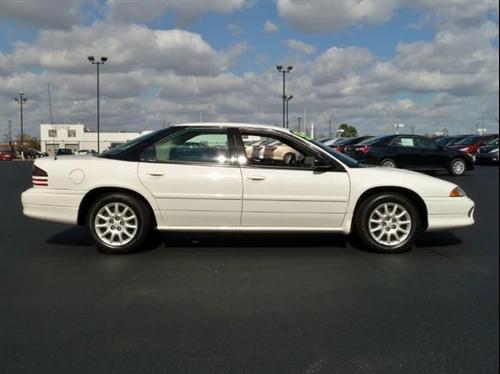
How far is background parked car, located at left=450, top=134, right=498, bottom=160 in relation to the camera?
24344 millimetres

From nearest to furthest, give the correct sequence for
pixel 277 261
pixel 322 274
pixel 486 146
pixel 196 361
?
pixel 196 361 < pixel 322 274 < pixel 277 261 < pixel 486 146

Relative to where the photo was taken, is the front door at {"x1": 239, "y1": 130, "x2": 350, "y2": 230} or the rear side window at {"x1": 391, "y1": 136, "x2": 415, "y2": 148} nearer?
the front door at {"x1": 239, "y1": 130, "x2": 350, "y2": 230}

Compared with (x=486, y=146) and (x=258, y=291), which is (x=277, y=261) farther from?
(x=486, y=146)

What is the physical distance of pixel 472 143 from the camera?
976 inches

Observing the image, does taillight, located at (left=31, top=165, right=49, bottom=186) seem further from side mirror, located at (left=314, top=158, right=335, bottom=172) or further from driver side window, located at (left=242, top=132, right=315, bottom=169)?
side mirror, located at (left=314, top=158, right=335, bottom=172)

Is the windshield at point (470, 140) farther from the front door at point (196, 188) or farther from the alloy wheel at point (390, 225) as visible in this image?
the front door at point (196, 188)

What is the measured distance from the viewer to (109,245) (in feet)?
18.5

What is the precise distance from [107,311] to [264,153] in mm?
2774

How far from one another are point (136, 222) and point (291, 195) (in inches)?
71.0

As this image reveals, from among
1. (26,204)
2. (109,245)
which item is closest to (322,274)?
(109,245)

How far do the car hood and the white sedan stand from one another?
1cm

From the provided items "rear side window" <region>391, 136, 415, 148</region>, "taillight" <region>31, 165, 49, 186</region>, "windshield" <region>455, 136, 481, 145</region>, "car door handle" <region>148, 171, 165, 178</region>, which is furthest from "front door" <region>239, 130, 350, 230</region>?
"windshield" <region>455, 136, 481, 145</region>

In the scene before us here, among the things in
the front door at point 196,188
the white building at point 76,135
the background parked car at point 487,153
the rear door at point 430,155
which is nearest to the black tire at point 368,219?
the front door at point 196,188

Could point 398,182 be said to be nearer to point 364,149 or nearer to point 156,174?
point 156,174
